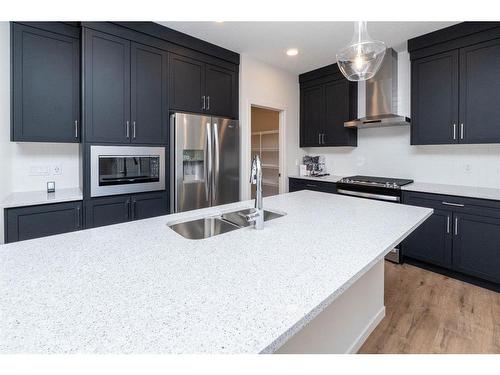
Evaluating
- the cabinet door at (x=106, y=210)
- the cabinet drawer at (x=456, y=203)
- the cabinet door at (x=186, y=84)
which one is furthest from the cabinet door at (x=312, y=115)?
the cabinet door at (x=106, y=210)

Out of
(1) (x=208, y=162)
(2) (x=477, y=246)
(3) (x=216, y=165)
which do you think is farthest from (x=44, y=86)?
(2) (x=477, y=246)

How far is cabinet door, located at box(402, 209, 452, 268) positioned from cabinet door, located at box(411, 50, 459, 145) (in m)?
0.86

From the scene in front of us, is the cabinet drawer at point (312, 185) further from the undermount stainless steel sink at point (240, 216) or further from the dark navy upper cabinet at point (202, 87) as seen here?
the undermount stainless steel sink at point (240, 216)

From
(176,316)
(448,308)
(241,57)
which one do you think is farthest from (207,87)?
(448,308)

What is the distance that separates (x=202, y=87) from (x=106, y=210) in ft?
5.78

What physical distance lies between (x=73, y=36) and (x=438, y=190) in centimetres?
393

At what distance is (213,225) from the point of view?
170 cm

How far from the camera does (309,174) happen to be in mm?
4320

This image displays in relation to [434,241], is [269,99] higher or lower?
higher

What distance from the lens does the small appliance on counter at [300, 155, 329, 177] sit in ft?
14.2

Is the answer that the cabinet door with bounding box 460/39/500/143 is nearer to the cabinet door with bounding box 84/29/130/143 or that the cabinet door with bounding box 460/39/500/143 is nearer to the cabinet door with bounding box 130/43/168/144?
the cabinet door with bounding box 130/43/168/144

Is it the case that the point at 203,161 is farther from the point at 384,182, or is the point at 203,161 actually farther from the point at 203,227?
the point at 384,182

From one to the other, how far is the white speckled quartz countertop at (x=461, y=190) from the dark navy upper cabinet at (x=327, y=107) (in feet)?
4.08

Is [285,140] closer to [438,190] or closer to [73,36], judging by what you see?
[438,190]
